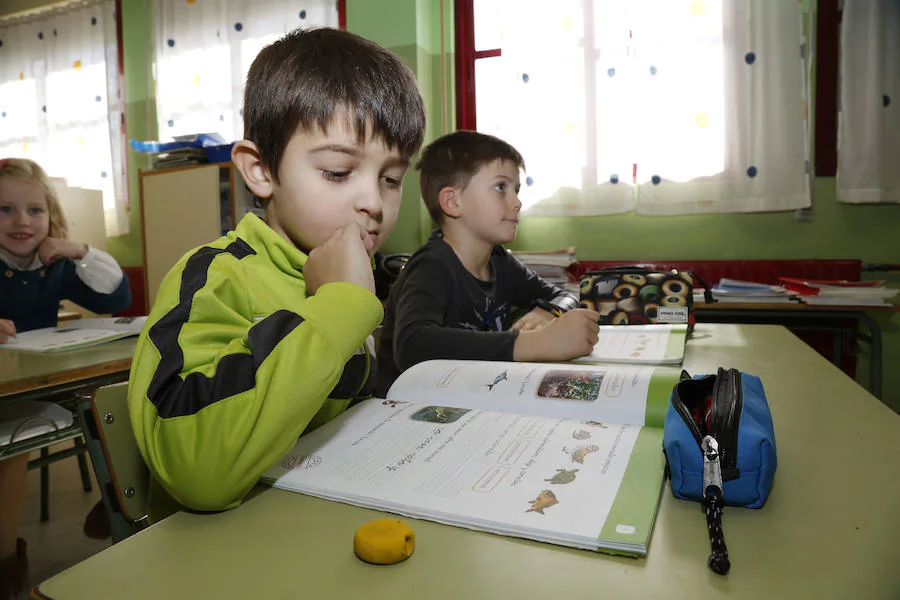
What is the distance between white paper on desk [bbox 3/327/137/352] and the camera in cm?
128

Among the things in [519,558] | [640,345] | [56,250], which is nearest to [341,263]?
[519,558]

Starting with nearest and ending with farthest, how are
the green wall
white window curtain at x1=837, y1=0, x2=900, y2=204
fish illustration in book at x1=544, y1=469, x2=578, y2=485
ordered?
1. fish illustration in book at x1=544, y1=469, x2=578, y2=485
2. white window curtain at x1=837, y1=0, x2=900, y2=204
3. the green wall

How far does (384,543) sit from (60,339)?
133 cm

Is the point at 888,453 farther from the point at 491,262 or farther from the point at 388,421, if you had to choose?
the point at 491,262

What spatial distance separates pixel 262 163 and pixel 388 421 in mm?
358

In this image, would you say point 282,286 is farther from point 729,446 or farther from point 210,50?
point 210,50

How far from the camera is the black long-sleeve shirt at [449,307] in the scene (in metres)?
0.97

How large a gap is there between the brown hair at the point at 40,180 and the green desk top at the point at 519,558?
196cm

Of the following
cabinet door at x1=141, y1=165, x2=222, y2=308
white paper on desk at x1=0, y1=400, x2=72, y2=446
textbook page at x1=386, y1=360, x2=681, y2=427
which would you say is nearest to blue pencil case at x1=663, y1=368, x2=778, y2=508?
textbook page at x1=386, y1=360, x2=681, y2=427

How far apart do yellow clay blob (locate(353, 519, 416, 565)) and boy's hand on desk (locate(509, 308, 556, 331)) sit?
32.0 inches

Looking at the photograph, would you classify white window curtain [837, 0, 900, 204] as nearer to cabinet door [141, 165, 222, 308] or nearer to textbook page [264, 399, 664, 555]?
textbook page [264, 399, 664, 555]

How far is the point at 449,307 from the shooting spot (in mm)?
1260

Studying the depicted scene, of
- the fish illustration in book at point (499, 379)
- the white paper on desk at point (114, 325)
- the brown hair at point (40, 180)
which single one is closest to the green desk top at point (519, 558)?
the fish illustration in book at point (499, 379)

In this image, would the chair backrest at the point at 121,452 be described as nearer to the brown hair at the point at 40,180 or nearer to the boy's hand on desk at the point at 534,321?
the boy's hand on desk at the point at 534,321
